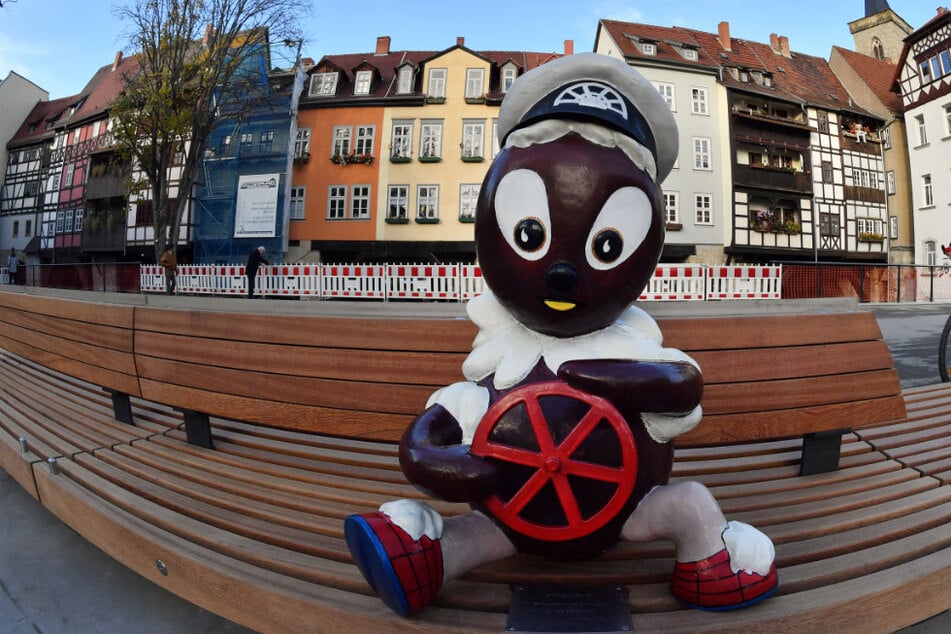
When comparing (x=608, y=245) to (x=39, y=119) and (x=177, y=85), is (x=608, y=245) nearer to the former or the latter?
(x=177, y=85)

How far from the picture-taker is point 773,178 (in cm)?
2072

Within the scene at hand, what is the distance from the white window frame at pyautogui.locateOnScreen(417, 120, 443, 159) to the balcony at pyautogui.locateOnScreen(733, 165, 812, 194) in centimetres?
1246

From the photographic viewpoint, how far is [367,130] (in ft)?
64.5

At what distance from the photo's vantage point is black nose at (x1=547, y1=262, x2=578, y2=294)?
39.0 inches

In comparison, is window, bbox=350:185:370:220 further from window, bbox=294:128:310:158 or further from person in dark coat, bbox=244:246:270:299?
person in dark coat, bbox=244:246:270:299

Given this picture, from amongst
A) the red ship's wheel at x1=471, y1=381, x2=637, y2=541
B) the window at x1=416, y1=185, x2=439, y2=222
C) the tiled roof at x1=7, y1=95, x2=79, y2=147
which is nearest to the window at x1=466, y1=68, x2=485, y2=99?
the window at x1=416, y1=185, x2=439, y2=222

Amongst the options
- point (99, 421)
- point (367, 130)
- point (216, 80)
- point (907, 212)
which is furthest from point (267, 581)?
point (907, 212)

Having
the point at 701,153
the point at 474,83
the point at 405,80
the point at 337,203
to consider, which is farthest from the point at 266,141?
the point at 701,153

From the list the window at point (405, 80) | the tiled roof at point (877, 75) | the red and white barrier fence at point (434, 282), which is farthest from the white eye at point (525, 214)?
the tiled roof at point (877, 75)

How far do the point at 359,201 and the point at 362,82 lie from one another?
5.16 meters

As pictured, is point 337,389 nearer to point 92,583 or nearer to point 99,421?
point 92,583

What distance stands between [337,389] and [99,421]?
63.7 inches

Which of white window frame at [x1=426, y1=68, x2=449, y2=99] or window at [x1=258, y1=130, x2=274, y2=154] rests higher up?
white window frame at [x1=426, y1=68, x2=449, y2=99]

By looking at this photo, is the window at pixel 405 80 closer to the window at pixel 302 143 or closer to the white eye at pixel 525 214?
the window at pixel 302 143
